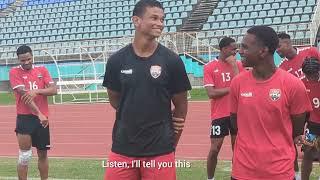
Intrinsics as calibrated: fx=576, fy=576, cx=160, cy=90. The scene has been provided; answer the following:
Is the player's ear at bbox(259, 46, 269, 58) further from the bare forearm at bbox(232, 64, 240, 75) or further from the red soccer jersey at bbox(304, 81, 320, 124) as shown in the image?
the bare forearm at bbox(232, 64, 240, 75)

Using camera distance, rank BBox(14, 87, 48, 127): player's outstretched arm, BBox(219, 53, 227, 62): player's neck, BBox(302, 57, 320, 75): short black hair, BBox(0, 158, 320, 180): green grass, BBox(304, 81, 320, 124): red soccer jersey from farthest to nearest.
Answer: BBox(0, 158, 320, 180): green grass < BBox(219, 53, 227, 62): player's neck < BBox(14, 87, 48, 127): player's outstretched arm < BBox(304, 81, 320, 124): red soccer jersey < BBox(302, 57, 320, 75): short black hair

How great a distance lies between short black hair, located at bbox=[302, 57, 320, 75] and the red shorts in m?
2.65

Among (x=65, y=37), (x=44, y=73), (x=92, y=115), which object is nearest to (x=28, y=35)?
(x=65, y=37)

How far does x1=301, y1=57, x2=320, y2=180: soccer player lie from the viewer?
6293mm

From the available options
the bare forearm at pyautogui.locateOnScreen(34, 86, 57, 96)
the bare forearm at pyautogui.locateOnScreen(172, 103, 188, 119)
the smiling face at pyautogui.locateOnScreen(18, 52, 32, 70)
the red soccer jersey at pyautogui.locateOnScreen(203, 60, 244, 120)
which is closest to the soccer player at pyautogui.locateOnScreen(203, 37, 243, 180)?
the red soccer jersey at pyautogui.locateOnScreen(203, 60, 244, 120)

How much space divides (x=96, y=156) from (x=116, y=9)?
2371 centimetres

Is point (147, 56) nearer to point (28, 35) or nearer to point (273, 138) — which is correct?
point (273, 138)

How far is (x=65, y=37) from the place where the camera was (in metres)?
33.1

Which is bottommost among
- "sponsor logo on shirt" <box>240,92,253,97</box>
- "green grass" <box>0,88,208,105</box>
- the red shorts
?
"green grass" <box>0,88,208,105</box>

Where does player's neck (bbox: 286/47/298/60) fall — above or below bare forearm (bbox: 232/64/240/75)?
above

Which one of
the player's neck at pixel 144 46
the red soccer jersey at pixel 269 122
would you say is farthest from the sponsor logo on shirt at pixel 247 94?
the player's neck at pixel 144 46

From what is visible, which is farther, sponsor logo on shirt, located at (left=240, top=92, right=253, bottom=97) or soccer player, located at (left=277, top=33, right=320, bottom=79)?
soccer player, located at (left=277, top=33, right=320, bottom=79)

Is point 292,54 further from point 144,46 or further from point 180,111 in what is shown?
point 144,46

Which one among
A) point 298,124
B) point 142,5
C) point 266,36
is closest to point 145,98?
point 142,5
